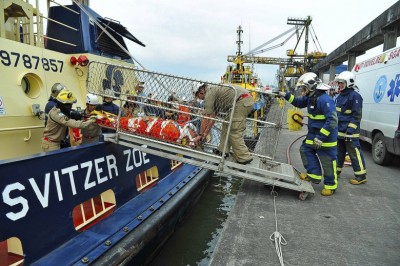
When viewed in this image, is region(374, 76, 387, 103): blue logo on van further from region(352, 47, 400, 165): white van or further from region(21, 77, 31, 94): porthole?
region(21, 77, 31, 94): porthole

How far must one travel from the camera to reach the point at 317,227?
11.5 feet

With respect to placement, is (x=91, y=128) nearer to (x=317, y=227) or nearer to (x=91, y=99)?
(x=91, y=99)

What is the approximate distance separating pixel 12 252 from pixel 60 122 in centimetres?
162

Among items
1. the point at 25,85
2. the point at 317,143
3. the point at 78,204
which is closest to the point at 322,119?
the point at 317,143

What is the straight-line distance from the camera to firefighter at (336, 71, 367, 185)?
5117 millimetres

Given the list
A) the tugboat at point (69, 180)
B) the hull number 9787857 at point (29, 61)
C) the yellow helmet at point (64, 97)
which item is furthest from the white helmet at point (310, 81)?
the hull number 9787857 at point (29, 61)

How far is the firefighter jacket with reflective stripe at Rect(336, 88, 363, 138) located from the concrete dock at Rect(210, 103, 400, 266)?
0.92 m

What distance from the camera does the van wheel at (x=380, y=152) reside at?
6352 mm

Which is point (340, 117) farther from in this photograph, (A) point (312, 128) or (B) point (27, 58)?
(B) point (27, 58)

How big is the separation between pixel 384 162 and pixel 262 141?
2629 millimetres

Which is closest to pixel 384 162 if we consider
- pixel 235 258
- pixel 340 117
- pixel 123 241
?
pixel 340 117

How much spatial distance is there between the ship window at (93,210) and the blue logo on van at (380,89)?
5.86 meters

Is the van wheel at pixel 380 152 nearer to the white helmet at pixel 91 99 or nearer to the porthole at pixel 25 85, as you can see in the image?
the white helmet at pixel 91 99

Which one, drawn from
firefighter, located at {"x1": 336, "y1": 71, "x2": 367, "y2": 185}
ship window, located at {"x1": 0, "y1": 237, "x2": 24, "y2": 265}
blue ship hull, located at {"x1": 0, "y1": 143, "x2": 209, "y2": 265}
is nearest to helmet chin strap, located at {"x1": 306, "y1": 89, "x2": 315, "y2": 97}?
firefighter, located at {"x1": 336, "y1": 71, "x2": 367, "y2": 185}
